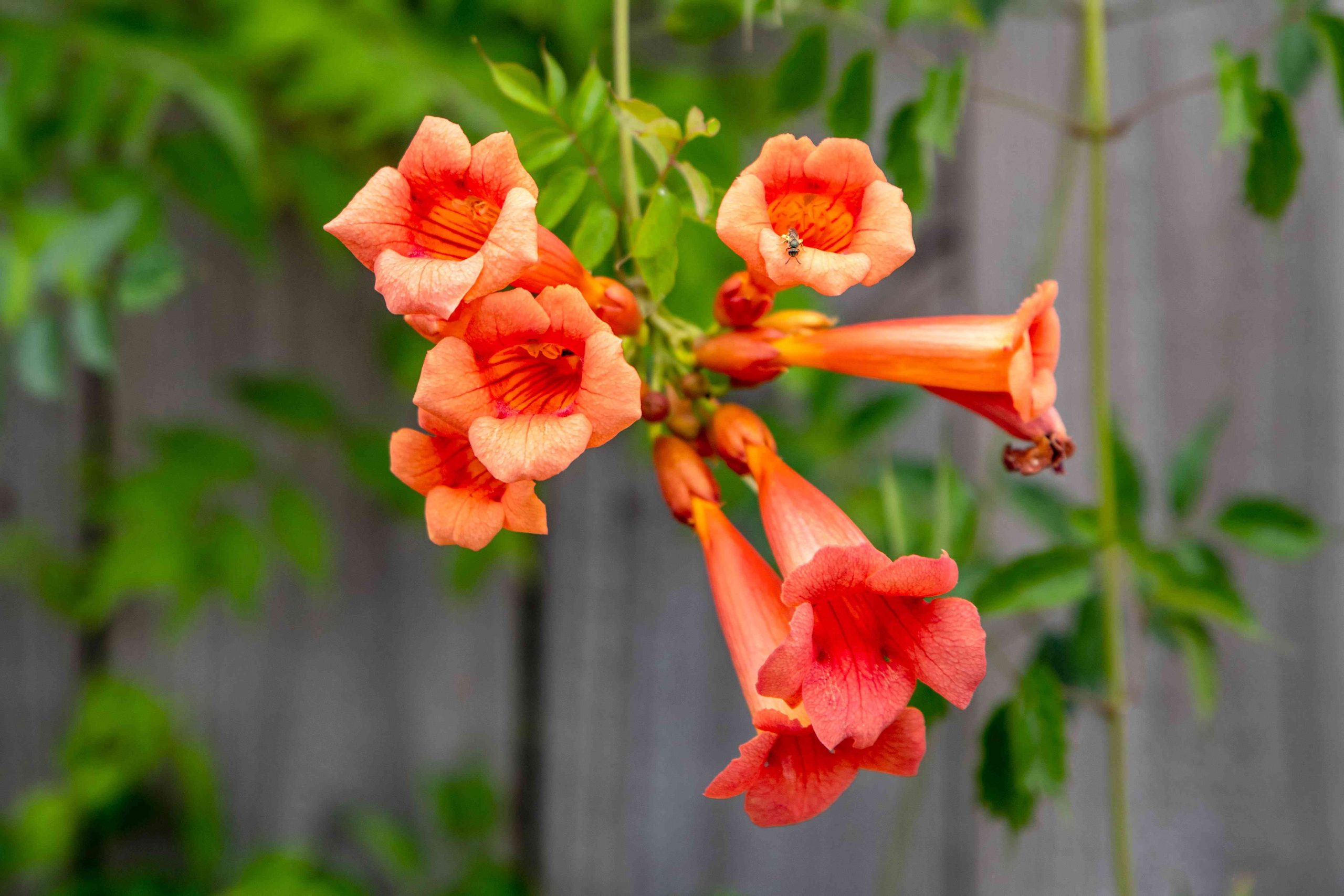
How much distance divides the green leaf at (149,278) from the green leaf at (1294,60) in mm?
1369

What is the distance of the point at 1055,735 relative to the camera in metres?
0.86

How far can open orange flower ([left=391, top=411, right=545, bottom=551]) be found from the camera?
618mm

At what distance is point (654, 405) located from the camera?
0.75m

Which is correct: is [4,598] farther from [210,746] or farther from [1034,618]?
[1034,618]

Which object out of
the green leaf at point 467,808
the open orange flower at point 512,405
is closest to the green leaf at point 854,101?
the open orange flower at point 512,405

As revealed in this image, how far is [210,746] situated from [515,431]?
6.03 ft

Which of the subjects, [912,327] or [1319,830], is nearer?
[912,327]

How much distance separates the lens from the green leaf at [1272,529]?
44.1 inches

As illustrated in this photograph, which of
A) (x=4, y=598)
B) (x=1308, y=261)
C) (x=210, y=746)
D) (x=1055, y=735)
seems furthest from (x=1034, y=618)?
(x=4, y=598)

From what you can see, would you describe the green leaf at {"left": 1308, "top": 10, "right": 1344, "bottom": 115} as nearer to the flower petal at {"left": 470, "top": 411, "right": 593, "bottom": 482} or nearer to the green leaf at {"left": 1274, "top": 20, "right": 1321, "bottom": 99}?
the green leaf at {"left": 1274, "top": 20, "right": 1321, "bottom": 99}

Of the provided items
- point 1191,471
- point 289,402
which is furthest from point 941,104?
point 289,402

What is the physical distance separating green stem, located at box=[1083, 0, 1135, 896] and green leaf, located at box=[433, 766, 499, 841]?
4.33 feet

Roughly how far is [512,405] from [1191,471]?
1019 mm

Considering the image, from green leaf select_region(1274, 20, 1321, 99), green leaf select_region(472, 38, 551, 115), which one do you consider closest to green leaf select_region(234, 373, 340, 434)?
green leaf select_region(472, 38, 551, 115)
